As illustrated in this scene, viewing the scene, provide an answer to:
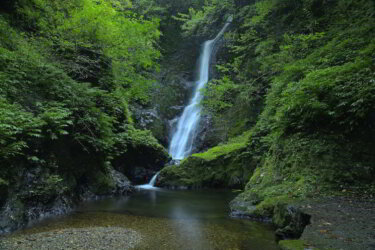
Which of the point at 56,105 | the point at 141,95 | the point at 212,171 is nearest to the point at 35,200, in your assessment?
the point at 56,105

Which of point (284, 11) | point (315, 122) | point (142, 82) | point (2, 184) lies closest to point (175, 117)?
point (142, 82)

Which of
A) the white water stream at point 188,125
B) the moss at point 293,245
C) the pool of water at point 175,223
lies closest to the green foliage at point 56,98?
the pool of water at point 175,223

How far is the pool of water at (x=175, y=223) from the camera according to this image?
17.5 feet

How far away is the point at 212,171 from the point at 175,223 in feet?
24.7

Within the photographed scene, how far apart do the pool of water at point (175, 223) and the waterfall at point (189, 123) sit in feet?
35.4

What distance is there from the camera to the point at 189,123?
22.5m

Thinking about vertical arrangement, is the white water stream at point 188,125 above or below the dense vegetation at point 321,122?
above

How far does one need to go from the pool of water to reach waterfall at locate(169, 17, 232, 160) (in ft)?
35.4

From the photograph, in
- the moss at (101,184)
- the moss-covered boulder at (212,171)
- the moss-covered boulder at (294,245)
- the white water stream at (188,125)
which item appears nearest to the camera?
the moss-covered boulder at (294,245)

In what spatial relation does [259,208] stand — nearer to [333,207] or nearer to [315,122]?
[333,207]

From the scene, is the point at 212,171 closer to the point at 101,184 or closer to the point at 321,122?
the point at 101,184

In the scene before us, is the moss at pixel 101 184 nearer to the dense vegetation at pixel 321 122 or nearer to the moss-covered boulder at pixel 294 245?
the dense vegetation at pixel 321 122

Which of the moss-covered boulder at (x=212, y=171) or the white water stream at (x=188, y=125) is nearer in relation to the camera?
the moss-covered boulder at (x=212, y=171)

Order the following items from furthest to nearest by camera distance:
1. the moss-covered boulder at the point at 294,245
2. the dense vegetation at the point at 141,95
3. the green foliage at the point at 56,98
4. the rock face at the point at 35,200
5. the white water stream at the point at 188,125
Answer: the white water stream at the point at 188,125
the dense vegetation at the point at 141,95
the green foliage at the point at 56,98
the rock face at the point at 35,200
the moss-covered boulder at the point at 294,245
